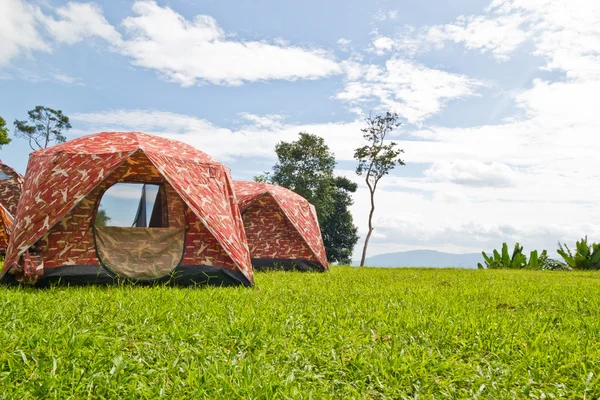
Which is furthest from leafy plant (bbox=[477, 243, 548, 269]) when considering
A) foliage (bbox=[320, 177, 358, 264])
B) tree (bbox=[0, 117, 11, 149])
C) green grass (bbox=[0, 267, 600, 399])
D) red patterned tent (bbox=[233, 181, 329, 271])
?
tree (bbox=[0, 117, 11, 149])

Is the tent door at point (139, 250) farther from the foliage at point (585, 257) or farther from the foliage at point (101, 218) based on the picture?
the foliage at point (585, 257)

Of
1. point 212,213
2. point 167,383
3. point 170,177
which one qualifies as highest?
point 170,177

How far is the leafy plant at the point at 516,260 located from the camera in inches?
689

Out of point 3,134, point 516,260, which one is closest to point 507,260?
point 516,260

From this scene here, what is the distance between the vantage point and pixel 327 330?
4535mm

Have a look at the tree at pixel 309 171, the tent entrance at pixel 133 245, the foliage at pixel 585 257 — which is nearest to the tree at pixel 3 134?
the tree at pixel 309 171

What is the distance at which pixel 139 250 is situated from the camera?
25.5 ft

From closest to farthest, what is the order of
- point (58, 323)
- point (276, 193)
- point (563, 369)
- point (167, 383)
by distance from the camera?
point (167, 383) < point (563, 369) < point (58, 323) < point (276, 193)

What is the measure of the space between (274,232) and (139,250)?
534cm

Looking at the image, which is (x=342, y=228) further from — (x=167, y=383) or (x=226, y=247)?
(x=167, y=383)

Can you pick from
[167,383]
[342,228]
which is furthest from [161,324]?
[342,228]

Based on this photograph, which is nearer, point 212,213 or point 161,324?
point 161,324

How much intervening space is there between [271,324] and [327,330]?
0.54m

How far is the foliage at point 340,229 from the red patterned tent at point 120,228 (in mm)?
24053
